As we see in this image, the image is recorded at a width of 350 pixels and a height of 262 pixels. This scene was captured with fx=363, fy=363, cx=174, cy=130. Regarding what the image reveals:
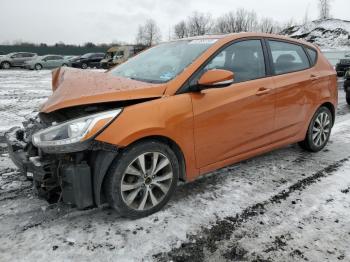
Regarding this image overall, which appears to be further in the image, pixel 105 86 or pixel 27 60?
pixel 27 60

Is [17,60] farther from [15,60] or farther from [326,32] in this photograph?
[326,32]

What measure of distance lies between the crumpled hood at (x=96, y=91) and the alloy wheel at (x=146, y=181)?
0.55 metres

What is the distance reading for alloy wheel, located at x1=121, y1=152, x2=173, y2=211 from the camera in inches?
124

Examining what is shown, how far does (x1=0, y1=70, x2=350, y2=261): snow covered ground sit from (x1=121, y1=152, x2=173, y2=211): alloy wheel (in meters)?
0.17

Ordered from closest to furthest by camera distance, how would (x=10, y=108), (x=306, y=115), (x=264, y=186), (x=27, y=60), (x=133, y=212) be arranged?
(x=133, y=212) → (x=264, y=186) → (x=306, y=115) → (x=10, y=108) → (x=27, y=60)

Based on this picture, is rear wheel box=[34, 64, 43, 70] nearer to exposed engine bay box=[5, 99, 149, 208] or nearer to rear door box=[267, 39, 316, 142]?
rear door box=[267, 39, 316, 142]

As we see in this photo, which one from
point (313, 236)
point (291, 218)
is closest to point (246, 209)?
point (291, 218)

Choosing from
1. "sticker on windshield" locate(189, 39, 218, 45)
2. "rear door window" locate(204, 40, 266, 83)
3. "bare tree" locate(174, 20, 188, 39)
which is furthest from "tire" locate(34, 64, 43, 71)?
"bare tree" locate(174, 20, 188, 39)

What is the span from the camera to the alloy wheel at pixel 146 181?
3150mm

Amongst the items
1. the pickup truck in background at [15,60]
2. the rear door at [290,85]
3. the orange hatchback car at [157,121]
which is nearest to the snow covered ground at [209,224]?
the orange hatchback car at [157,121]

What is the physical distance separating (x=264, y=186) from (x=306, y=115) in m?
1.36

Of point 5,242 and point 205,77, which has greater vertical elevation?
point 205,77

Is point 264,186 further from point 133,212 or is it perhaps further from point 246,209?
point 133,212

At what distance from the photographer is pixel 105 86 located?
333 cm
